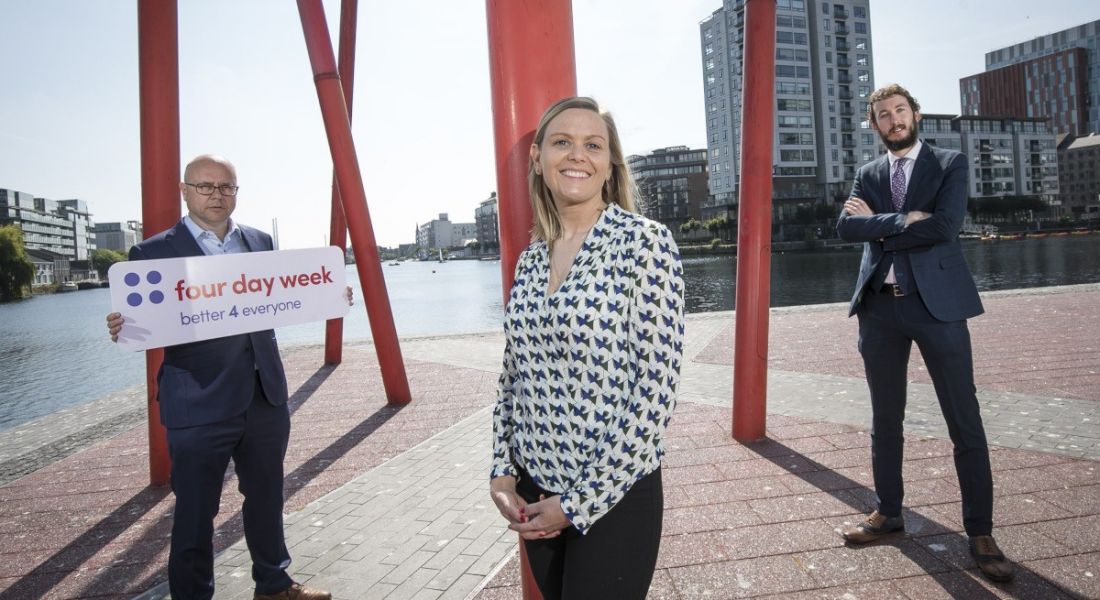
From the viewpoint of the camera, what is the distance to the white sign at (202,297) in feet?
9.18

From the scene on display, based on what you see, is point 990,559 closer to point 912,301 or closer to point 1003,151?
point 912,301

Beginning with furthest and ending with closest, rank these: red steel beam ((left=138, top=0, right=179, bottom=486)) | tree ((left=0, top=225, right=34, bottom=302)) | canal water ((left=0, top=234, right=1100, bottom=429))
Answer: tree ((left=0, top=225, right=34, bottom=302)), canal water ((left=0, top=234, right=1100, bottom=429)), red steel beam ((left=138, top=0, right=179, bottom=486))

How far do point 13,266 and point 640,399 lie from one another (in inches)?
4046

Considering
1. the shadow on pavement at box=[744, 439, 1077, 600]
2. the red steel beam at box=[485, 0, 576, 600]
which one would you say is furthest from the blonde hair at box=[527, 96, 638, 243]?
the shadow on pavement at box=[744, 439, 1077, 600]

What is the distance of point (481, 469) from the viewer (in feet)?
16.3

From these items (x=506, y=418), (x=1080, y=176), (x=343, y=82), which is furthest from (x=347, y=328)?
(x=1080, y=176)

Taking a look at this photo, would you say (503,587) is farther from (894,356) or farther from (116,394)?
(116,394)

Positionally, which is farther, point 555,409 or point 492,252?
point 492,252

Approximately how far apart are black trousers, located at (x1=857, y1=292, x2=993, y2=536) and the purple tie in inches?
19.0

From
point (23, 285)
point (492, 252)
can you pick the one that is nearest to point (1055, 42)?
point (492, 252)

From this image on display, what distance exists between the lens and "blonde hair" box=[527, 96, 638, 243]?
1787mm

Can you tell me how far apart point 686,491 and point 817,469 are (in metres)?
1.01

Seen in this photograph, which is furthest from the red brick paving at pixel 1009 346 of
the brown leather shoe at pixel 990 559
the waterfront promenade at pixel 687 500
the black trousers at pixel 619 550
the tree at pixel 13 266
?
the tree at pixel 13 266

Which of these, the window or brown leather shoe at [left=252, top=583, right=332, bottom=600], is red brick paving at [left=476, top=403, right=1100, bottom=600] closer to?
brown leather shoe at [left=252, top=583, right=332, bottom=600]
